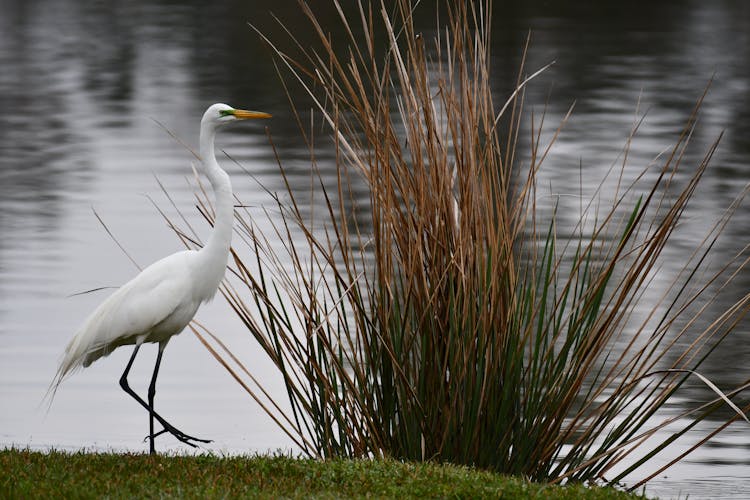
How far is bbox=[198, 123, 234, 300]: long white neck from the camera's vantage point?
5398 mm

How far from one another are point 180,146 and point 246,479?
9340mm

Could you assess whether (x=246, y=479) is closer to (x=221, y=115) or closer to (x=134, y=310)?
(x=134, y=310)

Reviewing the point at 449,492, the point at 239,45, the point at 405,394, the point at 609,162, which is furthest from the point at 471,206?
the point at 239,45

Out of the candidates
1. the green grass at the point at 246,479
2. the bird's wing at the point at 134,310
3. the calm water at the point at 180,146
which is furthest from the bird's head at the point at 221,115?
the calm water at the point at 180,146

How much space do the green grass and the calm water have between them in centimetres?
162

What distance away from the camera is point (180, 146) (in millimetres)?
13695

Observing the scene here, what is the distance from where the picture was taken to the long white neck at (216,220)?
17.7 ft

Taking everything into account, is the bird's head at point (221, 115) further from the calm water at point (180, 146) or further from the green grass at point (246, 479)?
the calm water at point (180, 146)

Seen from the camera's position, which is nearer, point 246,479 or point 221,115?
point 246,479

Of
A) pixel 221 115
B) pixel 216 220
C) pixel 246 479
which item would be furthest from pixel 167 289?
pixel 246 479

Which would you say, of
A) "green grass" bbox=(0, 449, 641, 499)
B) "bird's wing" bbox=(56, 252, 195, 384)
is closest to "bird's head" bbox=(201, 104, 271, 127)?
"bird's wing" bbox=(56, 252, 195, 384)

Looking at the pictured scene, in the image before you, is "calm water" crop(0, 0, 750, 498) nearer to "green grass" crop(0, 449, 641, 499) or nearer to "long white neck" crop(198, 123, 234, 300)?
"long white neck" crop(198, 123, 234, 300)

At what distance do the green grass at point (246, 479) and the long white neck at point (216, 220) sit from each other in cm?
90

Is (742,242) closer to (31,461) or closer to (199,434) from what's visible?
(199,434)
